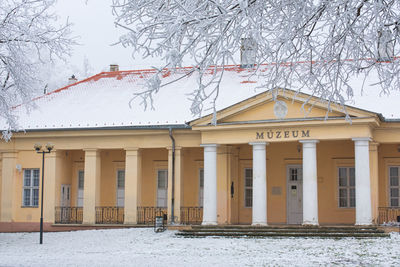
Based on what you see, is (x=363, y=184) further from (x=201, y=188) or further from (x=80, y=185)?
(x=80, y=185)

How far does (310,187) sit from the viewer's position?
2116cm

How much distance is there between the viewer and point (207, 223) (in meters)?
22.2

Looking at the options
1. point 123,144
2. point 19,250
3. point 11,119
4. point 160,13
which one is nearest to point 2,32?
point 11,119

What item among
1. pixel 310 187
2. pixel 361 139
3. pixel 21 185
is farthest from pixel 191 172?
pixel 361 139

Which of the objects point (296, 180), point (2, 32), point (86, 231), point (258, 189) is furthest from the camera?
point (296, 180)

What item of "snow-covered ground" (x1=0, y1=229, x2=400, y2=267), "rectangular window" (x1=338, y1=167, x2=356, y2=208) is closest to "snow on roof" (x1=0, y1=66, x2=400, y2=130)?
"rectangular window" (x1=338, y1=167, x2=356, y2=208)

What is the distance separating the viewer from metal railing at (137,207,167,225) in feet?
80.6

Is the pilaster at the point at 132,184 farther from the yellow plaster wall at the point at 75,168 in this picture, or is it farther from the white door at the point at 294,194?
the white door at the point at 294,194

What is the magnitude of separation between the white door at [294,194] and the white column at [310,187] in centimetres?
342

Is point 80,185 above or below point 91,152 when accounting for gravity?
below

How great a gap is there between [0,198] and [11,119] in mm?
7634

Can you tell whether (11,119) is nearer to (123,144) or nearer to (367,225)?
(123,144)

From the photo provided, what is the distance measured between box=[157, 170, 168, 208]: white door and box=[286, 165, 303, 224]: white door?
16.0ft

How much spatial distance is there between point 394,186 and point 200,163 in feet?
24.3
